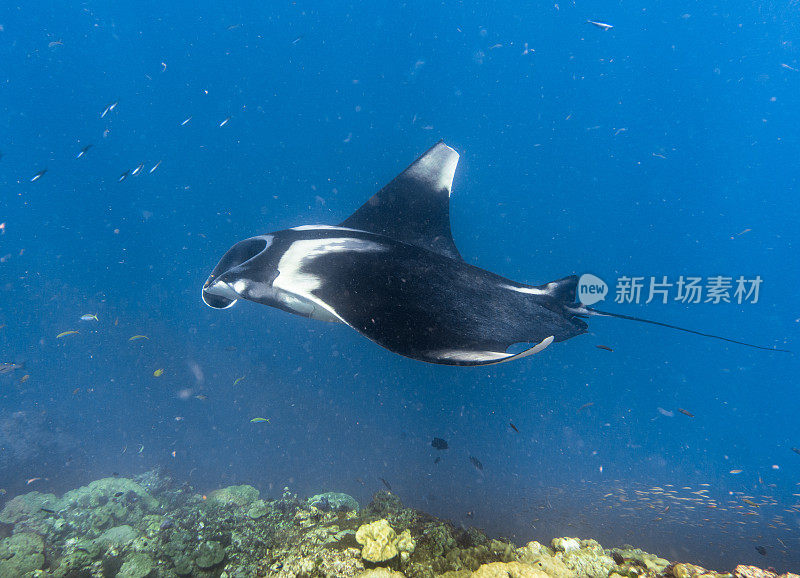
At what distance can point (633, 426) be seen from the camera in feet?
89.1

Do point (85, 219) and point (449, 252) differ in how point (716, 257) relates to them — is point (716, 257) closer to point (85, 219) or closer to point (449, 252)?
point (449, 252)

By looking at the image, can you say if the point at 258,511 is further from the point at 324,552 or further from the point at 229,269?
the point at 229,269

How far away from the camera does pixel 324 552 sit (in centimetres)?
269

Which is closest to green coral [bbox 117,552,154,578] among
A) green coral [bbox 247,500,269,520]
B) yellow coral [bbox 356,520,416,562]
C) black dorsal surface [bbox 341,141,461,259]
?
green coral [bbox 247,500,269,520]

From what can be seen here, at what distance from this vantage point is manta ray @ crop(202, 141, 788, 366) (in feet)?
7.17

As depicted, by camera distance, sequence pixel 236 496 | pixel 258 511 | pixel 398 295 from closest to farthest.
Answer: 1. pixel 398 295
2. pixel 258 511
3. pixel 236 496

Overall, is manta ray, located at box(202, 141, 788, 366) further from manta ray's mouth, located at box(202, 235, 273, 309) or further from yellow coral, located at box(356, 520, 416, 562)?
yellow coral, located at box(356, 520, 416, 562)

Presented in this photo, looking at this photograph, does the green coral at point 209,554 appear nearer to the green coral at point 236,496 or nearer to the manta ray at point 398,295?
the manta ray at point 398,295

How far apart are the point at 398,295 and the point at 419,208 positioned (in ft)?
6.81

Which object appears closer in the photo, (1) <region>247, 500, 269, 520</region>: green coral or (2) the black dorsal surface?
(2) the black dorsal surface

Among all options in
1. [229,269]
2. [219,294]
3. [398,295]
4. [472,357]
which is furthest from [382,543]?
[229,269]

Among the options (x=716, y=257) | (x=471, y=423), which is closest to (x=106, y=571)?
(x=471, y=423)

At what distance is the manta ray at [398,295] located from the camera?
2186 millimetres

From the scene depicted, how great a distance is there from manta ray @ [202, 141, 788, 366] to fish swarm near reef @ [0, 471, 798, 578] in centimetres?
167
